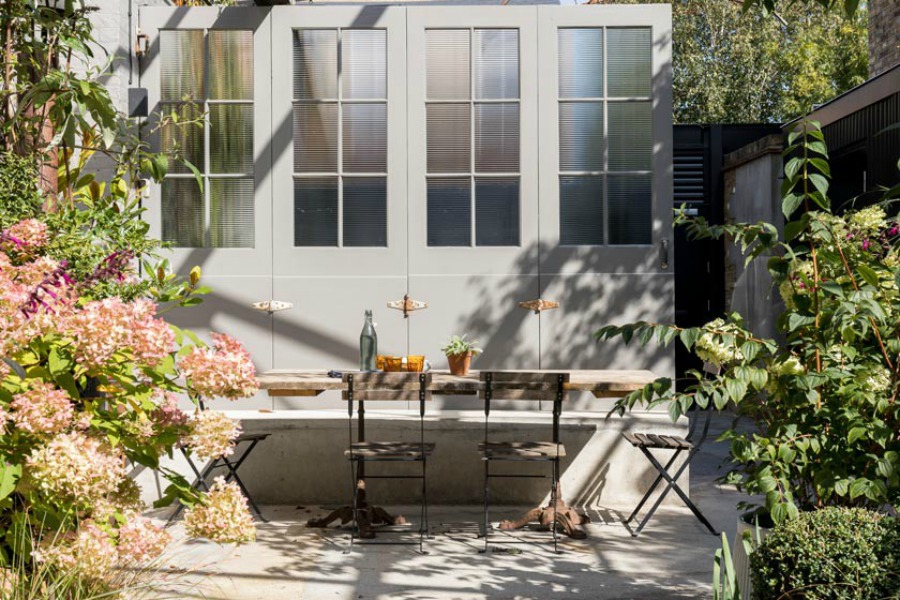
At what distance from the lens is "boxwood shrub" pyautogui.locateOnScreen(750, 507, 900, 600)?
2953 millimetres

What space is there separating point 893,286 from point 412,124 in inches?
162

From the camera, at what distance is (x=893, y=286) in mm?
3258

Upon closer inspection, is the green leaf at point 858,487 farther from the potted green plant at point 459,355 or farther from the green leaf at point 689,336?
the potted green plant at point 459,355

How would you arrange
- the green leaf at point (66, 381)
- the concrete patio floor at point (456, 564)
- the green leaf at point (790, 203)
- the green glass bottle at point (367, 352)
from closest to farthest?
1. the green leaf at point (66, 381)
2. the green leaf at point (790, 203)
3. the concrete patio floor at point (456, 564)
4. the green glass bottle at point (367, 352)

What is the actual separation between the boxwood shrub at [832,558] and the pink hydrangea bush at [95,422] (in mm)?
1536

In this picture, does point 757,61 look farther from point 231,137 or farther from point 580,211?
point 231,137

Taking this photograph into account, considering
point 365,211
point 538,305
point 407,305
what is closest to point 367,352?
point 407,305

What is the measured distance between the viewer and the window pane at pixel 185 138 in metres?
6.82

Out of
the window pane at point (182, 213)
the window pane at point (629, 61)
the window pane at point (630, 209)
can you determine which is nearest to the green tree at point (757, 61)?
the window pane at point (629, 61)

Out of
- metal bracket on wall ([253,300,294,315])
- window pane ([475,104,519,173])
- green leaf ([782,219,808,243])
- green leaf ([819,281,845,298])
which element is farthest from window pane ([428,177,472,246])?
green leaf ([819,281,845,298])

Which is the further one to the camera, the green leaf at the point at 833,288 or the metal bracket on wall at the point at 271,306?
the metal bracket on wall at the point at 271,306

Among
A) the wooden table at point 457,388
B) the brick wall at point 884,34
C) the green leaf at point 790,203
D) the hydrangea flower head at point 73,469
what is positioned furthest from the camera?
the brick wall at point 884,34

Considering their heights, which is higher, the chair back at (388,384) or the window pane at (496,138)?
the window pane at (496,138)

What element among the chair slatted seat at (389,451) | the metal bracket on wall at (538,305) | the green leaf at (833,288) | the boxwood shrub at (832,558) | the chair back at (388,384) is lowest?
the chair slatted seat at (389,451)
